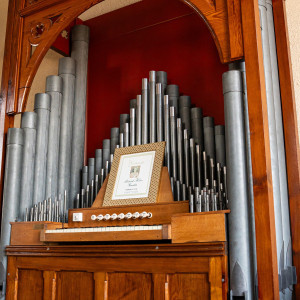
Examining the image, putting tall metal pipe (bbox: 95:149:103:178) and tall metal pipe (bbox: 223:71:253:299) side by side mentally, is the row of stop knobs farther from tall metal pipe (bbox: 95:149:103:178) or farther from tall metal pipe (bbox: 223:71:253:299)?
tall metal pipe (bbox: 223:71:253:299)

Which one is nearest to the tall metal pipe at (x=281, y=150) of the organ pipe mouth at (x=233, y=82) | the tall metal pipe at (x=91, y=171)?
the organ pipe mouth at (x=233, y=82)

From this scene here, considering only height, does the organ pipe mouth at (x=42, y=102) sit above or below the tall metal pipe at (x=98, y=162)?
above

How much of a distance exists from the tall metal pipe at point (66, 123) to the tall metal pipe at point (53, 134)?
0.14 feet

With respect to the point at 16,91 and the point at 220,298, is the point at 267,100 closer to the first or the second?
the point at 220,298

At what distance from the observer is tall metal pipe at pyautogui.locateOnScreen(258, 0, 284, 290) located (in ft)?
8.79

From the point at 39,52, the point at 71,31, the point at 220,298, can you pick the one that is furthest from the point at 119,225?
the point at 71,31

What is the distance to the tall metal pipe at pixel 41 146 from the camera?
11.6ft

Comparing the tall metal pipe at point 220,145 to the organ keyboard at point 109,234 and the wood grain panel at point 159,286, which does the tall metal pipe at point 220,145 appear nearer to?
the organ keyboard at point 109,234

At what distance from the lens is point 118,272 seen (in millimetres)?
2842

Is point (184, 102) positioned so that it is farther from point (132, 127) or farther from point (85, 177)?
point (85, 177)

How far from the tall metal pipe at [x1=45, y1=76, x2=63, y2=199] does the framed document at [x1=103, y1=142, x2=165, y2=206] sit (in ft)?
1.77

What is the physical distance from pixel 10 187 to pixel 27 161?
25cm

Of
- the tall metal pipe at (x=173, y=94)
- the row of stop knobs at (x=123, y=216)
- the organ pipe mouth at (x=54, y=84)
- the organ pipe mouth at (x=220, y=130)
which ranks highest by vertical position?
the organ pipe mouth at (x=54, y=84)

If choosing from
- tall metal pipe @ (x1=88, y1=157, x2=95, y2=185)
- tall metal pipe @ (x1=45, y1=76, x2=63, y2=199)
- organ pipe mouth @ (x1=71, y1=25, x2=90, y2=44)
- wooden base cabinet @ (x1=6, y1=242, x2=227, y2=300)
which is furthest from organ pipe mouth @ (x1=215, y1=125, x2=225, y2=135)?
organ pipe mouth @ (x1=71, y1=25, x2=90, y2=44)
